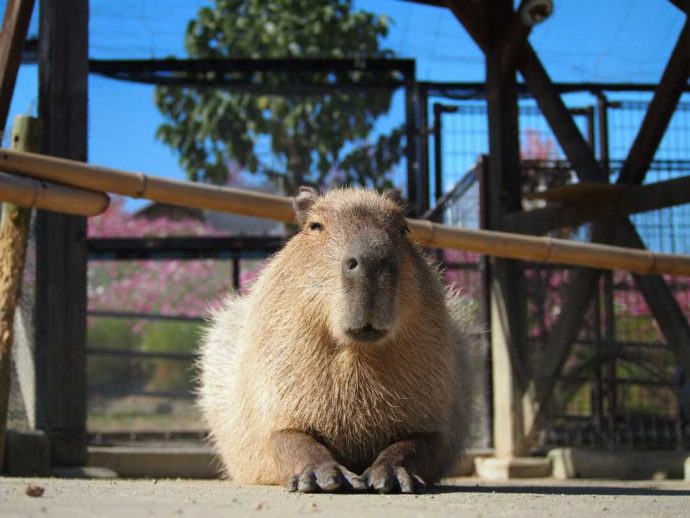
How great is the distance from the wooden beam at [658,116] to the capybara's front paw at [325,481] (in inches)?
128

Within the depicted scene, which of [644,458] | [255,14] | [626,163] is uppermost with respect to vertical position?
[255,14]

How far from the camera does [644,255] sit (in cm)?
475

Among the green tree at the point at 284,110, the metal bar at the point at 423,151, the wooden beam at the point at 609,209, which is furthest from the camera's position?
the green tree at the point at 284,110

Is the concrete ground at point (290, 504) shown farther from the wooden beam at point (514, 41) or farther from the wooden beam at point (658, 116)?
the wooden beam at point (514, 41)

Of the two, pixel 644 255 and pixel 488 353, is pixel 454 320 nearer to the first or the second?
pixel 644 255

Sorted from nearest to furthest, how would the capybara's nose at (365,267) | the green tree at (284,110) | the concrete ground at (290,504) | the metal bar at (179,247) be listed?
the concrete ground at (290,504), the capybara's nose at (365,267), the metal bar at (179,247), the green tree at (284,110)

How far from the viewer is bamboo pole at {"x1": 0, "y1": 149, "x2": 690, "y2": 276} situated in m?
3.88

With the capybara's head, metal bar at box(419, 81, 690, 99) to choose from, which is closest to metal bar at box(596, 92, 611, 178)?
metal bar at box(419, 81, 690, 99)

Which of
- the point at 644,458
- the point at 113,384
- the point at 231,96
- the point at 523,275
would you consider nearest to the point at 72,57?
the point at 523,275

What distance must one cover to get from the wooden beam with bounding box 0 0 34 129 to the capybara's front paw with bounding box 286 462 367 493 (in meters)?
2.49

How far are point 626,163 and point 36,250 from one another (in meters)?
3.34

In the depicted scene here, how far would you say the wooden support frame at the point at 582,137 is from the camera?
507cm

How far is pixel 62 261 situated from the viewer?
473 cm

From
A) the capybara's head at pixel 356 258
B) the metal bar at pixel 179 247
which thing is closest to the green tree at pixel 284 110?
the metal bar at pixel 179 247
